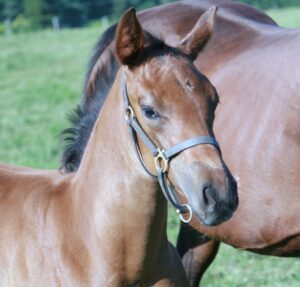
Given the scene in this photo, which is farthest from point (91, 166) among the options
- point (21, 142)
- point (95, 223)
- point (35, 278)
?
point (21, 142)

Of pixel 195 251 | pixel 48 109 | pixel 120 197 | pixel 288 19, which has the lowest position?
pixel 288 19

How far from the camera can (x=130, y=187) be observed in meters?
2.65

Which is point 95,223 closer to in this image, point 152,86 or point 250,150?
point 152,86

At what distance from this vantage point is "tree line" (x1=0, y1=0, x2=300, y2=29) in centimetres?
3064

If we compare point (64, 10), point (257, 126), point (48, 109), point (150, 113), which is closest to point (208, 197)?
A: point (150, 113)

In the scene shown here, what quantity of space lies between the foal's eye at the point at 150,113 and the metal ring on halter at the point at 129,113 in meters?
0.09

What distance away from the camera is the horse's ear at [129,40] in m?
2.46

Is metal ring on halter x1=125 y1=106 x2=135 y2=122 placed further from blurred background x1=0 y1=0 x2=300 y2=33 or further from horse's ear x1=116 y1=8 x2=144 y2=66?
blurred background x1=0 y1=0 x2=300 y2=33

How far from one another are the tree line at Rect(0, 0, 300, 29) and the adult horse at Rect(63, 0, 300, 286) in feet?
86.4

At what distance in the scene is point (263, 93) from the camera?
339 centimetres

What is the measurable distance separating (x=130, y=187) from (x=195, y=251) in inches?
58.2

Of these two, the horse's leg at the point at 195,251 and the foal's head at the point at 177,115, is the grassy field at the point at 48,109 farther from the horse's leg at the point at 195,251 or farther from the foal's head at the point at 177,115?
the foal's head at the point at 177,115

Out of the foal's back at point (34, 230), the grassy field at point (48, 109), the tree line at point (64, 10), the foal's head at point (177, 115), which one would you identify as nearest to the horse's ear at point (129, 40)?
the foal's head at point (177, 115)

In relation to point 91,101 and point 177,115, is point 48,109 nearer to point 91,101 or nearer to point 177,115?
point 91,101
